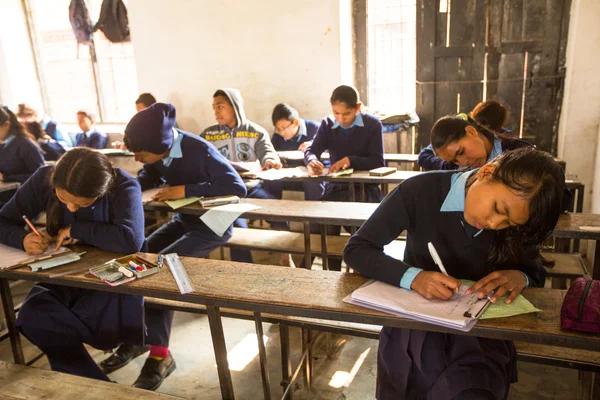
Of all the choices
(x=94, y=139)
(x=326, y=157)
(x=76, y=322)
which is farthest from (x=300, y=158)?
(x=94, y=139)

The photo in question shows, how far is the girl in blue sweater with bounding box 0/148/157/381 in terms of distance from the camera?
6.03 ft

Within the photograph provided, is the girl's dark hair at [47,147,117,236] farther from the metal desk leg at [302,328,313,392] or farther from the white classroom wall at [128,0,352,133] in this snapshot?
the white classroom wall at [128,0,352,133]

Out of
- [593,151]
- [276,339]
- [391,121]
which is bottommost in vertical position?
[276,339]

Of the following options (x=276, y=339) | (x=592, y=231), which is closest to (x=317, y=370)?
(x=276, y=339)

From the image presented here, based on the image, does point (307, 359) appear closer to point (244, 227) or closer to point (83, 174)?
point (244, 227)

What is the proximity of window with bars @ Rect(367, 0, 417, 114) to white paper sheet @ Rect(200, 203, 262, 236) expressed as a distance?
274 cm

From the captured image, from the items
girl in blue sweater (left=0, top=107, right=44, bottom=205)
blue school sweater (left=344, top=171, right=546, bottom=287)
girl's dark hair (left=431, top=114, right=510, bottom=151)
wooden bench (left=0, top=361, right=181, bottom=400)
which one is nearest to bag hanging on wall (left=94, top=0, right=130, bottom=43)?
girl in blue sweater (left=0, top=107, right=44, bottom=205)

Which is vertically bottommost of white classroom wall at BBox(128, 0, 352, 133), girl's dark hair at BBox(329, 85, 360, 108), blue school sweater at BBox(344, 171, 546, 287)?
blue school sweater at BBox(344, 171, 546, 287)

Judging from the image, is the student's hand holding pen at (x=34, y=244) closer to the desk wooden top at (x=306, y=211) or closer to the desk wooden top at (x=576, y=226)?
the desk wooden top at (x=306, y=211)

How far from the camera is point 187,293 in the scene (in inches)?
57.8

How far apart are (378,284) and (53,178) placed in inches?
51.9

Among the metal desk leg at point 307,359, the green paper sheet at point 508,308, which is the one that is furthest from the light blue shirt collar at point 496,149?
the metal desk leg at point 307,359

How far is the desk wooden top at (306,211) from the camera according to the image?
7.55ft

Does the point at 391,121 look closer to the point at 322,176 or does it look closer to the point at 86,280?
the point at 322,176
